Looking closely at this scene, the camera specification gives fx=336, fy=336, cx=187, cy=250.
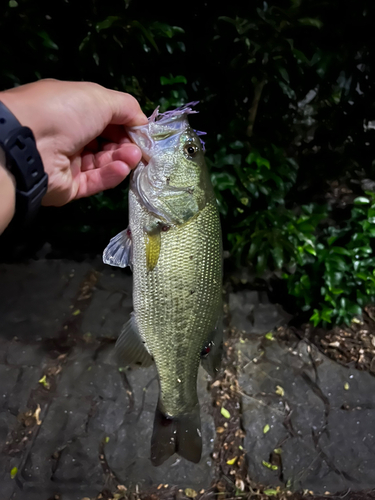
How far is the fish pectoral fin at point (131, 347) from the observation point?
1546 millimetres

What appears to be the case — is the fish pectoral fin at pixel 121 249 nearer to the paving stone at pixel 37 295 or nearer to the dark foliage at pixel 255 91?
the dark foliage at pixel 255 91

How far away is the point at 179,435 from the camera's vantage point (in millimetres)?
1713

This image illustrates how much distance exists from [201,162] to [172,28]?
151cm

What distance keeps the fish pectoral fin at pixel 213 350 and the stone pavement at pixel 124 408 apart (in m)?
1.15

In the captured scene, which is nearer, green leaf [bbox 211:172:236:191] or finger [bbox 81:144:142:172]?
finger [bbox 81:144:142:172]

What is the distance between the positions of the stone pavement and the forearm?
1799 millimetres

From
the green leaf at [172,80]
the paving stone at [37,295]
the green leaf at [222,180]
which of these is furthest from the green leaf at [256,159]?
the paving stone at [37,295]

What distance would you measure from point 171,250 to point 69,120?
0.65m

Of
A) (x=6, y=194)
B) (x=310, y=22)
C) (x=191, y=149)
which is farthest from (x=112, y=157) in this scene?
(x=310, y=22)

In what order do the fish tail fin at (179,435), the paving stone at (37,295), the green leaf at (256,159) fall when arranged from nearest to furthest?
the fish tail fin at (179,435)
the green leaf at (256,159)
the paving stone at (37,295)

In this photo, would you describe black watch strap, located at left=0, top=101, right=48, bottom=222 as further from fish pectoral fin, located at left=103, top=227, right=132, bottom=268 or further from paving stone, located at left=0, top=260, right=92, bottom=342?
paving stone, located at left=0, top=260, right=92, bottom=342

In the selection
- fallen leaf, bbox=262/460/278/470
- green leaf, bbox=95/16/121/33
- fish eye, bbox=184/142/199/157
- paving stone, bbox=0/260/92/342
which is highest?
green leaf, bbox=95/16/121/33

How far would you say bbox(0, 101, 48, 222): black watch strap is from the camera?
1.13 meters

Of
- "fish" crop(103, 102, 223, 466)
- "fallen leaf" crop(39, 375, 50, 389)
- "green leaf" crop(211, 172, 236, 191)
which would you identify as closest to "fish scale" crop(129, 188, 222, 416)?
"fish" crop(103, 102, 223, 466)
